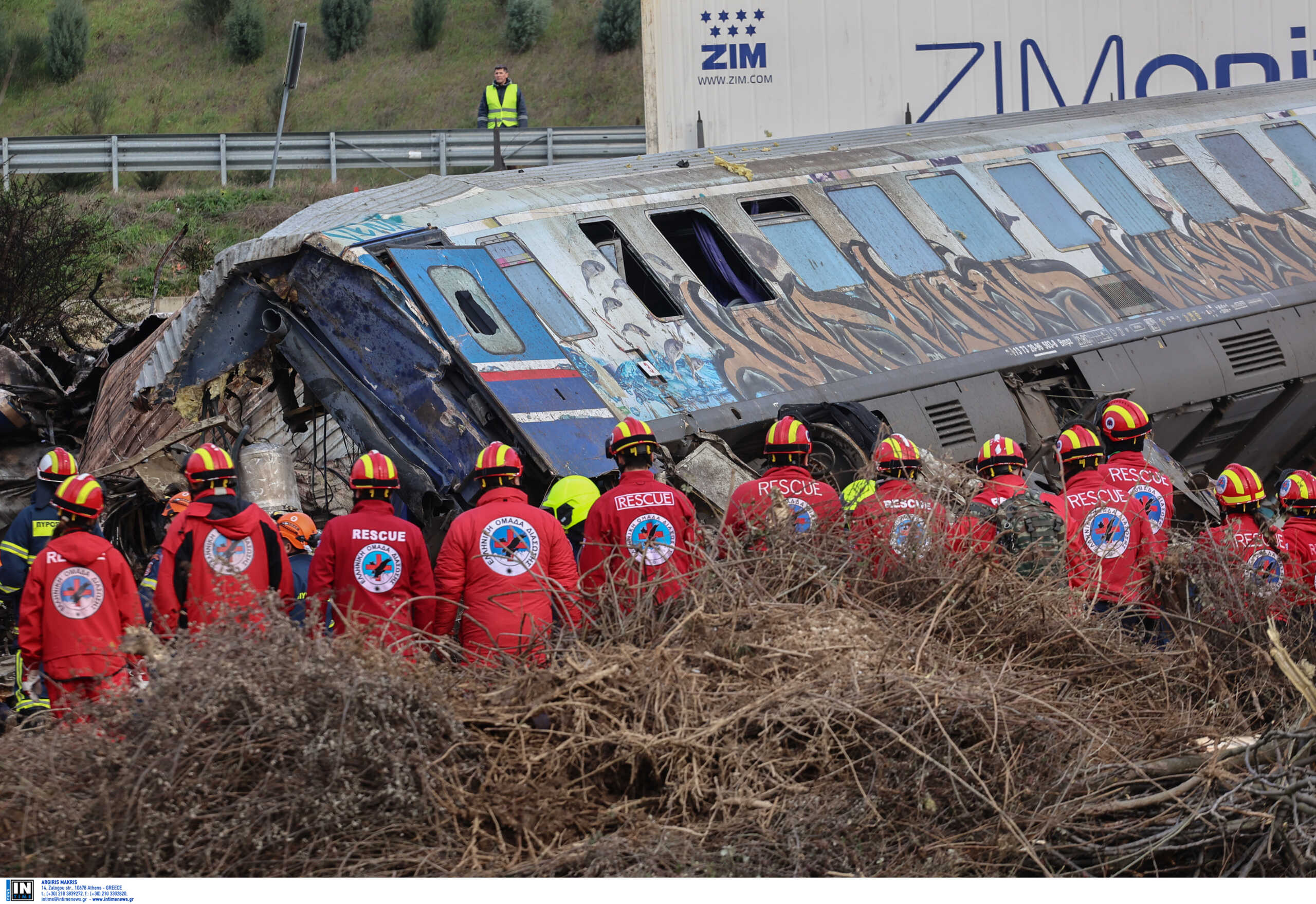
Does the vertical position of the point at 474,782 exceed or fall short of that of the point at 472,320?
it falls short

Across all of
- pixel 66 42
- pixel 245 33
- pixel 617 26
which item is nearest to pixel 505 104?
pixel 617 26

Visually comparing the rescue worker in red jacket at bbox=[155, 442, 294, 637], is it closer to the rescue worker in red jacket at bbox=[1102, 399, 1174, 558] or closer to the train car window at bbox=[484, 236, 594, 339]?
the train car window at bbox=[484, 236, 594, 339]

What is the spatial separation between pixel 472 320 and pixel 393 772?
474 cm

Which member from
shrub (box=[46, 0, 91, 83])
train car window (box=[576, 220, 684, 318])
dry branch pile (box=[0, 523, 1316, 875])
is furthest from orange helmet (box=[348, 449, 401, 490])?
shrub (box=[46, 0, 91, 83])

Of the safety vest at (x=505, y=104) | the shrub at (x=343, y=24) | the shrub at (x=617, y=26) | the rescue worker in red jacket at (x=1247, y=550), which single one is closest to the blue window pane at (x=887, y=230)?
the rescue worker in red jacket at (x=1247, y=550)

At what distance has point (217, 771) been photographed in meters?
4.98

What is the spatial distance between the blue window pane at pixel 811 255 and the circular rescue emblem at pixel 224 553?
5292mm

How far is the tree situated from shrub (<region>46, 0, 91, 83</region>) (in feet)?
83.1

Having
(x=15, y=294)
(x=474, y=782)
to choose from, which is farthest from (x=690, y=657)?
(x=15, y=294)

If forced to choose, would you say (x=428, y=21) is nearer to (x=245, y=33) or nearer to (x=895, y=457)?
(x=245, y=33)

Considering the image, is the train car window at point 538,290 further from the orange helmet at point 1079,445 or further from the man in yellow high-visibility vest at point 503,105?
the man in yellow high-visibility vest at point 503,105

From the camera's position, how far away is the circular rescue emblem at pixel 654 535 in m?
7.48

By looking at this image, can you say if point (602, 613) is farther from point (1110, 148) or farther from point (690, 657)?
point (1110, 148)
